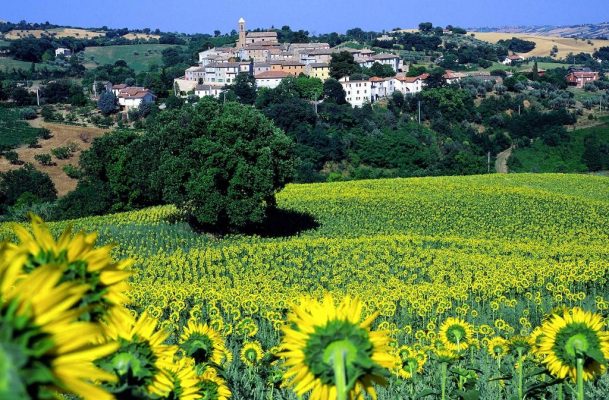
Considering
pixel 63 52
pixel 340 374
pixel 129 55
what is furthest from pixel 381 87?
pixel 340 374

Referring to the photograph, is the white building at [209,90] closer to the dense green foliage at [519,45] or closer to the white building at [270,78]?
the white building at [270,78]

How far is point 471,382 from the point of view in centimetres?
499

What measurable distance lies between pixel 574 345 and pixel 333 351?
4.83ft

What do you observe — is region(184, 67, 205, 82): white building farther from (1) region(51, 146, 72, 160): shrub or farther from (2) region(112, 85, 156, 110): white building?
(1) region(51, 146, 72, 160): shrub

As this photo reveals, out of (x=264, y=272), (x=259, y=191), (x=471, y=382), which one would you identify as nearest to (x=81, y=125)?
(x=259, y=191)

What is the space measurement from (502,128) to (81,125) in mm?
47035

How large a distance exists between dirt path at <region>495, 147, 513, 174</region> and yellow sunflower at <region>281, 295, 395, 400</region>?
6173 centimetres

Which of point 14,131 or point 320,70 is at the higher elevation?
point 320,70

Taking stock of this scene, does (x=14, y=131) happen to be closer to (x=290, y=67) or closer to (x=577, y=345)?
(x=290, y=67)

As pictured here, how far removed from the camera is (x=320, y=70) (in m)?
104

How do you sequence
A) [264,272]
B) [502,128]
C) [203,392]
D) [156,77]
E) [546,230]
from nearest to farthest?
1. [203,392]
2. [264,272]
3. [546,230]
4. [502,128]
5. [156,77]

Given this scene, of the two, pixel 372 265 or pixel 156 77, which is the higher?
pixel 156 77

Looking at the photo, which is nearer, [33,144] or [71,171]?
[71,171]

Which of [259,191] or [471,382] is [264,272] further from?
[471,382]
